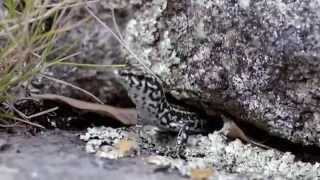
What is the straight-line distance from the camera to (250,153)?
79.3 inches

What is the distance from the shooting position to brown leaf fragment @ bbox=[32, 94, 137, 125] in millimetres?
2287

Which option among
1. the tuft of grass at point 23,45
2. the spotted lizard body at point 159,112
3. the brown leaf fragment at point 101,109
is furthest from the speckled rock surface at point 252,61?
the tuft of grass at point 23,45

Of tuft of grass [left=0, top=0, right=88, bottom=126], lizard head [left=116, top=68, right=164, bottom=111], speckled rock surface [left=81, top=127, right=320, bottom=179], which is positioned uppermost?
tuft of grass [left=0, top=0, right=88, bottom=126]

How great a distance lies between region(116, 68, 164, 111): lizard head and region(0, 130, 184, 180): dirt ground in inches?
12.5

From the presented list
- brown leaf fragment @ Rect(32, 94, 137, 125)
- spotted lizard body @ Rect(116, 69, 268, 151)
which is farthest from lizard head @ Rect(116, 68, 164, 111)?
brown leaf fragment @ Rect(32, 94, 137, 125)

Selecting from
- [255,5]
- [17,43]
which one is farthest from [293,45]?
[17,43]

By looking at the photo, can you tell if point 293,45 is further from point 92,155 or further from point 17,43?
point 17,43

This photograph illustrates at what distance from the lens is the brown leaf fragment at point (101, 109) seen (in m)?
2.29

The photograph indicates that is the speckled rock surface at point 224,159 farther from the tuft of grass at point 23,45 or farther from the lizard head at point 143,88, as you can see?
the tuft of grass at point 23,45

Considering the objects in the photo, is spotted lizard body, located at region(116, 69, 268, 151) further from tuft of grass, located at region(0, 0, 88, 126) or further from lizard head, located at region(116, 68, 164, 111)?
tuft of grass, located at region(0, 0, 88, 126)

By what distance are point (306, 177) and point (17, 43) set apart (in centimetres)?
107

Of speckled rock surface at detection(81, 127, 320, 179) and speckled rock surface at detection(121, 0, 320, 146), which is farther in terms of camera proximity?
speckled rock surface at detection(121, 0, 320, 146)

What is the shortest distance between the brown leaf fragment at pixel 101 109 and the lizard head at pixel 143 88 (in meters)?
0.12

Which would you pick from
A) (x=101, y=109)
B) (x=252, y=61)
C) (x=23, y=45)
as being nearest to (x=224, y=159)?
(x=252, y=61)
